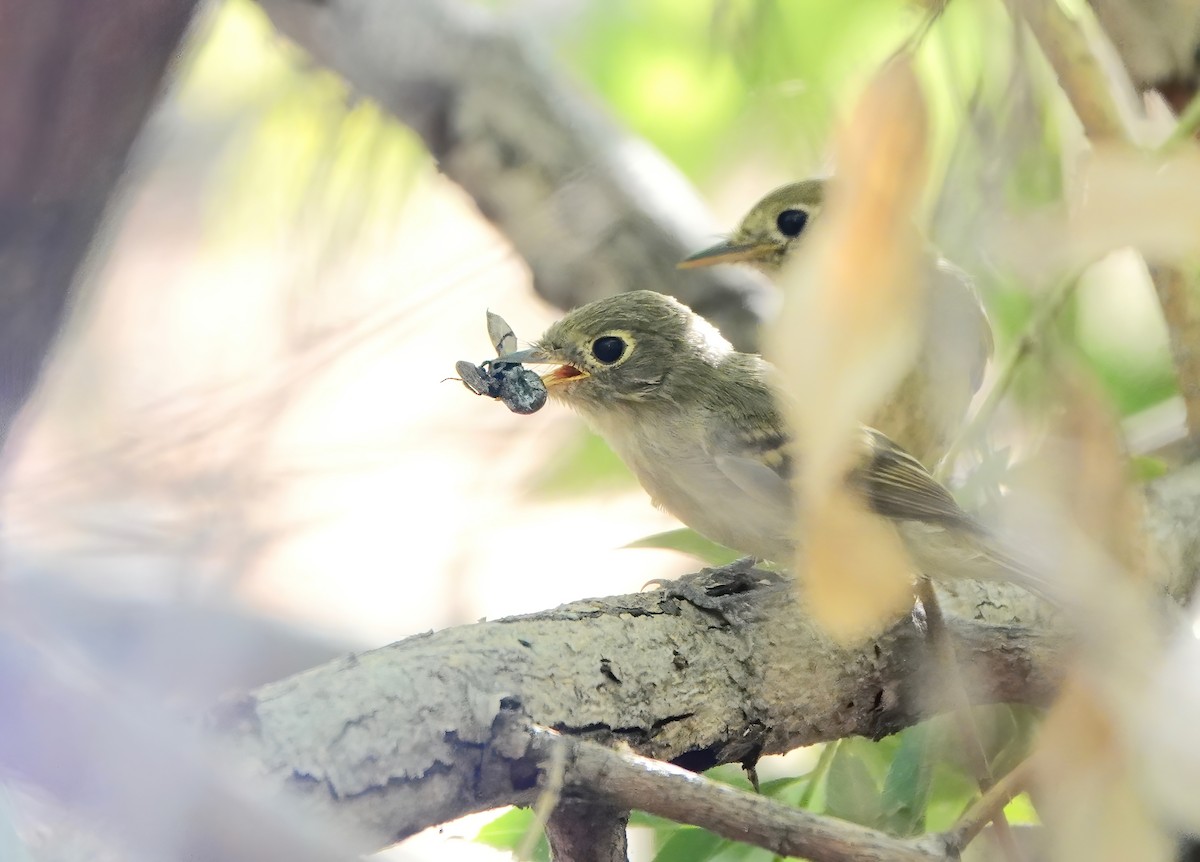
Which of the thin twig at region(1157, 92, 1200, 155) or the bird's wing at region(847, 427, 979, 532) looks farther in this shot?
the bird's wing at region(847, 427, 979, 532)

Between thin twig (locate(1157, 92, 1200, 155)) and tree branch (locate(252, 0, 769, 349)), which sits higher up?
tree branch (locate(252, 0, 769, 349))

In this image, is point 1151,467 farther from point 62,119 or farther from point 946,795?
point 62,119

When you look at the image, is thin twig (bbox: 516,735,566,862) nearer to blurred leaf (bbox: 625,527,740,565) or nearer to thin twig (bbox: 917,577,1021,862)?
thin twig (bbox: 917,577,1021,862)

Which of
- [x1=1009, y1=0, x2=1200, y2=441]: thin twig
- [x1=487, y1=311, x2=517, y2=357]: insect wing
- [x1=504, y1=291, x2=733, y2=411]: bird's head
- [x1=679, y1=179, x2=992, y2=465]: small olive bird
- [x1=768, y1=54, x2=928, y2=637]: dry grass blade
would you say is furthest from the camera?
[x1=504, y1=291, x2=733, y2=411]: bird's head

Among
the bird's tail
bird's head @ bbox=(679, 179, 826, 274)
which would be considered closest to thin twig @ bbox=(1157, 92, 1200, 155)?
the bird's tail

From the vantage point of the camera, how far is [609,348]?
3.43ft

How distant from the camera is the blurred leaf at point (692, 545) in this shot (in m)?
1.08

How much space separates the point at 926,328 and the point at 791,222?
0.91 metres

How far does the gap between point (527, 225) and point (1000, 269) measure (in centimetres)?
106

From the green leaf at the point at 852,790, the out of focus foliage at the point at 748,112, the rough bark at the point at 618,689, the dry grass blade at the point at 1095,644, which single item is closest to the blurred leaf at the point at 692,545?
the rough bark at the point at 618,689

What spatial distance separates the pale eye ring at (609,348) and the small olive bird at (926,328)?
0.21 m

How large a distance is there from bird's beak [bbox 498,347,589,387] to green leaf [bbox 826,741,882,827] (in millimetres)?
412

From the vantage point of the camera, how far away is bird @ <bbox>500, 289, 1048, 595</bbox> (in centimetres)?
86

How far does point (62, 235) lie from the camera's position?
0.54 meters
